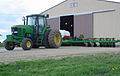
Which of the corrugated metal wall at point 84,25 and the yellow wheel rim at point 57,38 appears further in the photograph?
the corrugated metal wall at point 84,25

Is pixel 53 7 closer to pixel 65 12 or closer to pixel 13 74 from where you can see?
pixel 65 12

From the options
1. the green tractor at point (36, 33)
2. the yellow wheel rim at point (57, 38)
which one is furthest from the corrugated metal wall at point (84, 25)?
the green tractor at point (36, 33)

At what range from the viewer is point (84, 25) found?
1078 inches

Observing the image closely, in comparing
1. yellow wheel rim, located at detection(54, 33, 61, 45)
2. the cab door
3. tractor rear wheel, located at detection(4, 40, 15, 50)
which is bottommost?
tractor rear wheel, located at detection(4, 40, 15, 50)

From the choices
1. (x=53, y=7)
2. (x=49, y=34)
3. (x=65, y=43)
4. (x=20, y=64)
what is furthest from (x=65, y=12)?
(x=20, y=64)

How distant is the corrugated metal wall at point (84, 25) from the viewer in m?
26.6

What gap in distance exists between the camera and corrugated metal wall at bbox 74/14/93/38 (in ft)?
87.3

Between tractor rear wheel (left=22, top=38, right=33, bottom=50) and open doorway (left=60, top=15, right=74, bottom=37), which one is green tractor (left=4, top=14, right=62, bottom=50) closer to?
tractor rear wheel (left=22, top=38, right=33, bottom=50)

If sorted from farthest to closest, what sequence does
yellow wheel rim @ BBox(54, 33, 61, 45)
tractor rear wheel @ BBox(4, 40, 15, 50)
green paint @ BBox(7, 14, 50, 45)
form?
yellow wheel rim @ BBox(54, 33, 61, 45) < tractor rear wheel @ BBox(4, 40, 15, 50) < green paint @ BBox(7, 14, 50, 45)

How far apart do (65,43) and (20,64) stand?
17.1 meters

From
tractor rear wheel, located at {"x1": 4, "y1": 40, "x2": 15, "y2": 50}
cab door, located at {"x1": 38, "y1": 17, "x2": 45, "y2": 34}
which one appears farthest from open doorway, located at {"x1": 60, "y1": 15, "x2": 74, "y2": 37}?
tractor rear wheel, located at {"x1": 4, "y1": 40, "x2": 15, "y2": 50}

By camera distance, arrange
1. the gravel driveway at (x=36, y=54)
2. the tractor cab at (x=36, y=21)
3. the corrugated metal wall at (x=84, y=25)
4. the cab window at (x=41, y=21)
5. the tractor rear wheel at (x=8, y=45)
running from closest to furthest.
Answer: the gravel driveway at (x=36, y=54), the tractor rear wheel at (x=8, y=45), the tractor cab at (x=36, y=21), the cab window at (x=41, y=21), the corrugated metal wall at (x=84, y=25)

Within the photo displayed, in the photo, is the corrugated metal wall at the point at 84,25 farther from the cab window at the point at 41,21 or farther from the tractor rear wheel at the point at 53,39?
the cab window at the point at 41,21

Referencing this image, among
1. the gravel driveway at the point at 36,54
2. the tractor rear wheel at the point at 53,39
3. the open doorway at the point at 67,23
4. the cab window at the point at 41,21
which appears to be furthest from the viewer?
the open doorway at the point at 67,23
